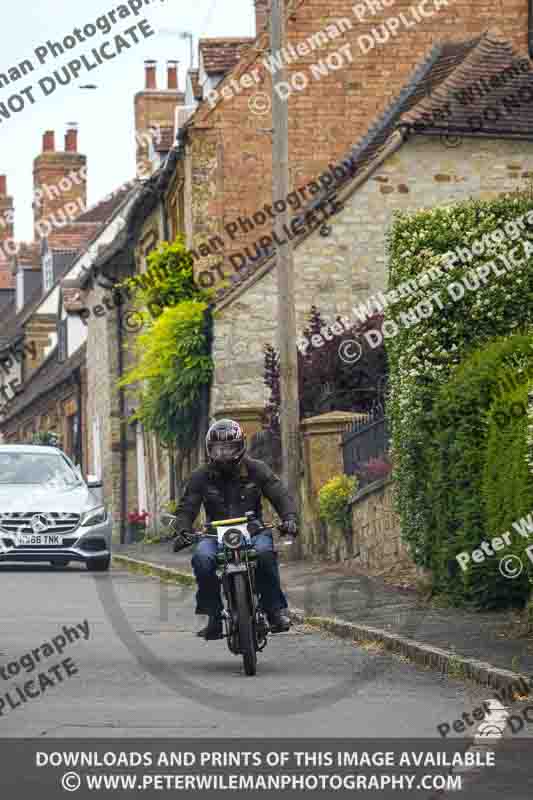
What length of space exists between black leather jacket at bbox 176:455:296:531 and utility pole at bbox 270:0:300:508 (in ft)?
35.3

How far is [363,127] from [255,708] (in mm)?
24292

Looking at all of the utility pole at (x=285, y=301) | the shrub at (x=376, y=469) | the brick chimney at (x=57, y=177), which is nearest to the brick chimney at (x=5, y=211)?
the brick chimney at (x=57, y=177)

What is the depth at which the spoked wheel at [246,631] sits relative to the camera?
11547mm

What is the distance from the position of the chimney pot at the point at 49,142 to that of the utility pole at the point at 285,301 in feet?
133

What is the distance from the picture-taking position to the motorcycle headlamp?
38.9ft

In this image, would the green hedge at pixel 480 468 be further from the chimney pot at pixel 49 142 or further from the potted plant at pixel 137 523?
the chimney pot at pixel 49 142

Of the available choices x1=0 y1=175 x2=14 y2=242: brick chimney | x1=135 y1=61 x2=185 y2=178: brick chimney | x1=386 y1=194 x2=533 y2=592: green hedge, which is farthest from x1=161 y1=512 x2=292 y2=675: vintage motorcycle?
x1=0 y1=175 x2=14 y2=242: brick chimney

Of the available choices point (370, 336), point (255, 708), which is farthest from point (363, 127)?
point (255, 708)

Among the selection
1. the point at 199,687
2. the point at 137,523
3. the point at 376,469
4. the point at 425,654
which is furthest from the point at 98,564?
the point at 137,523

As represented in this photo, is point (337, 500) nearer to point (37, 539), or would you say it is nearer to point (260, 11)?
point (37, 539)

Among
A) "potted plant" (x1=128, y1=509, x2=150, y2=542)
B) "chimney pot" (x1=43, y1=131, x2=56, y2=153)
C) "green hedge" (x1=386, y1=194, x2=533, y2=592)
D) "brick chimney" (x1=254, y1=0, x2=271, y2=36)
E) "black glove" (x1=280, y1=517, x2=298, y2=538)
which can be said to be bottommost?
"potted plant" (x1=128, y1=509, x2=150, y2=542)

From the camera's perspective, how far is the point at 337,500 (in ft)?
72.9

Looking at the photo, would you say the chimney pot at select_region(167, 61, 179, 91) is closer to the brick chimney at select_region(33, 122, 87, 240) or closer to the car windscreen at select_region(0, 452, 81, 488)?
the brick chimney at select_region(33, 122, 87, 240)

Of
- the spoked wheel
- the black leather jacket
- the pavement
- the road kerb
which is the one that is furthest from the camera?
the black leather jacket
